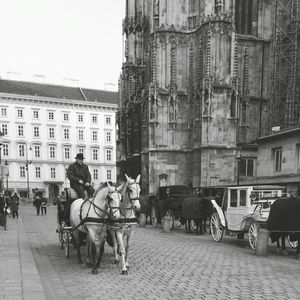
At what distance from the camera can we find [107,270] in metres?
8.41

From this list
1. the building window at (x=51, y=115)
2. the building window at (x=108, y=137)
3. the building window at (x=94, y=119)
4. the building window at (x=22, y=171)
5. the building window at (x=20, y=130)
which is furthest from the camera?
the building window at (x=108, y=137)

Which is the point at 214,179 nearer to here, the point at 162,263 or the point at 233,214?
the point at 233,214

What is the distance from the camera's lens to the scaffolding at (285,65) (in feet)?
98.4

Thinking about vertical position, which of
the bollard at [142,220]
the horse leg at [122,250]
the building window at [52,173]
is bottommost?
the building window at [52,173]

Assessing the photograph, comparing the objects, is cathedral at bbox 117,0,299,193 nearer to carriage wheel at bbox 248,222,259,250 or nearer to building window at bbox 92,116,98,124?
carriage wheel at bbox 248,222,259,250

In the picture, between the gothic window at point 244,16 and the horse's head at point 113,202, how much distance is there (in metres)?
30.3

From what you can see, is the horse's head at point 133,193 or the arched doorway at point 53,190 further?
the arched doorway at point 53,190

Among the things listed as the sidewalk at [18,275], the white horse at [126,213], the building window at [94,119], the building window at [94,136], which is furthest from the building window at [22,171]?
the white horse at [126,213]

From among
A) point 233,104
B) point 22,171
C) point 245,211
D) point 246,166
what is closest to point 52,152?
point 22,171

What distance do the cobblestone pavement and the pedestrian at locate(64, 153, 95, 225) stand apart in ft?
5.34

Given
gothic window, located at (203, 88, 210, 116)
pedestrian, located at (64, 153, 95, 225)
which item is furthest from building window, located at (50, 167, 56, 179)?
pedestrian, located at (64, 153, 95, 225)

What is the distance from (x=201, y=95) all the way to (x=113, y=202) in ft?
80.7

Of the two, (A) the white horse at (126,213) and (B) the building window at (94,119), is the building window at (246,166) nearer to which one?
(A) the white horse at (126,213)

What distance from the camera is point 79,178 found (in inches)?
385
